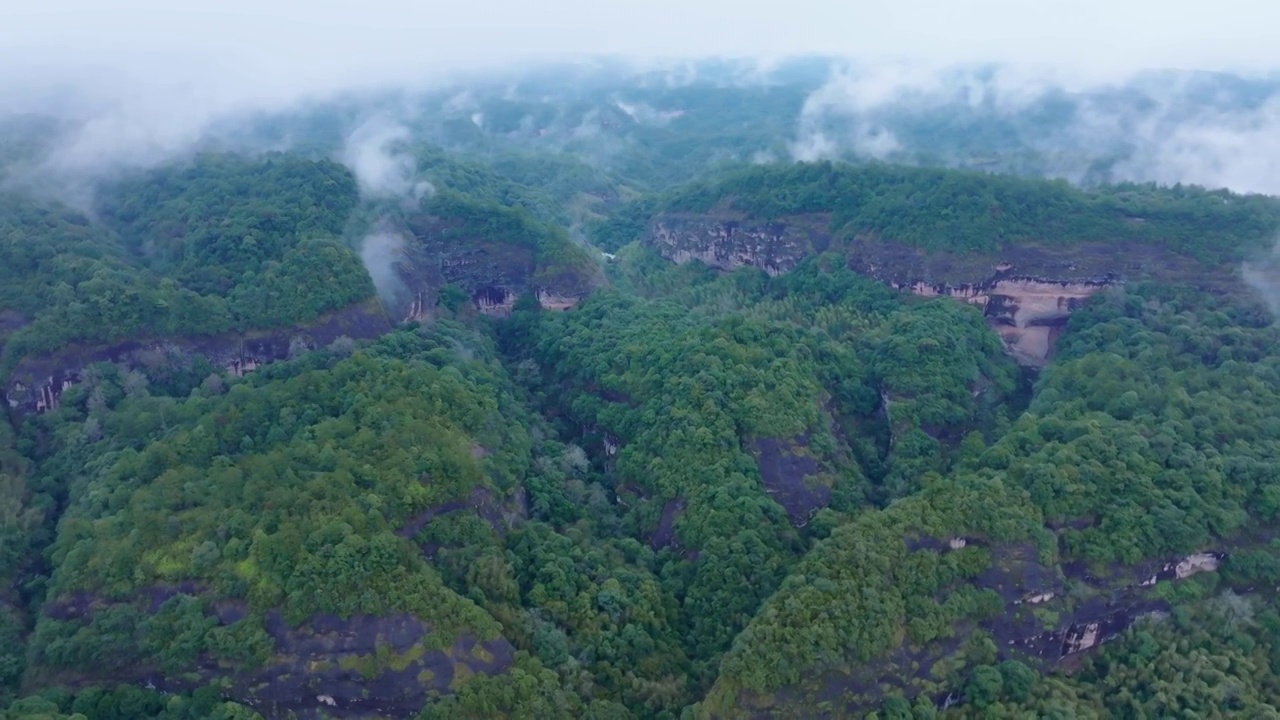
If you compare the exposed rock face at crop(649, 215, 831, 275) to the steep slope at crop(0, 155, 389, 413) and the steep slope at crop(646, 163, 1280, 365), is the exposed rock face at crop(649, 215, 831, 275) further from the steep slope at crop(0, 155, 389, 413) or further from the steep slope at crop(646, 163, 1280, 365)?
the steep slope at crop(0, 155, 389, 413)

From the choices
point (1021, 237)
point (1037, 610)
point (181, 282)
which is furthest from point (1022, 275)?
point (181, 282)

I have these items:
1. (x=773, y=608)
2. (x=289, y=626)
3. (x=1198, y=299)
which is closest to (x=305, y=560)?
(x=289, y=626)

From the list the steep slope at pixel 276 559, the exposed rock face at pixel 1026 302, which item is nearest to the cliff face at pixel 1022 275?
the exposed rock face at pixel 1026 302

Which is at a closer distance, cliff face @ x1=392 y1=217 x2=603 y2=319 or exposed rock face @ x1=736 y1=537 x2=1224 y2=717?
exposed rock face @ x1=736 y1=537 x2=1224 y2=717

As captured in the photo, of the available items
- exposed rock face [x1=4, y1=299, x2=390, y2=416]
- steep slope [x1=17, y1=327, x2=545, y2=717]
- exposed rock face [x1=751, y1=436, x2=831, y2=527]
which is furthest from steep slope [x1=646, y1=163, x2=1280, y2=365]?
steep slope [x1=17, y1=327, x2=545, y2=717]

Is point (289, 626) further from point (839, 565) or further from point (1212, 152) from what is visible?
point (1212, 152)
